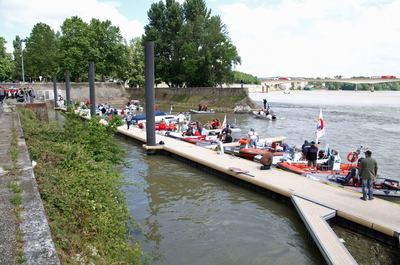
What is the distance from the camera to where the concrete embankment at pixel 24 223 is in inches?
217

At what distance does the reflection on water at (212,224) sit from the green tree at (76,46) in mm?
62125

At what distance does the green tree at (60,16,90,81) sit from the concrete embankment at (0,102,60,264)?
6850cm

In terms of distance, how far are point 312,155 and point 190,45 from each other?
5400cm

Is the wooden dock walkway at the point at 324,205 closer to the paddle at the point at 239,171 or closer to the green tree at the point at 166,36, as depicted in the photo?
the paddle at the point at 239,171

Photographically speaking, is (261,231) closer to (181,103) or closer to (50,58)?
(181,103)

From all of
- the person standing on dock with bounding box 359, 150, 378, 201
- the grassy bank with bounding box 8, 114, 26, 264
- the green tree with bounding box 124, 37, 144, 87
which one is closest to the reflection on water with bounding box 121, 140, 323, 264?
the person standing on dock with bounding box 359, 150, 378, 201

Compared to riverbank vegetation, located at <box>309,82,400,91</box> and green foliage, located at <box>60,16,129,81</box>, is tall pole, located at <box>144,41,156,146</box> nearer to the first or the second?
green foliage, located at <box>60,16,129,81</box>

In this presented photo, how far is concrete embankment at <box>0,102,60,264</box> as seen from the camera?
5.50 meters

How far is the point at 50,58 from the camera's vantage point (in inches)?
3425

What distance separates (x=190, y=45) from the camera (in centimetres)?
6894

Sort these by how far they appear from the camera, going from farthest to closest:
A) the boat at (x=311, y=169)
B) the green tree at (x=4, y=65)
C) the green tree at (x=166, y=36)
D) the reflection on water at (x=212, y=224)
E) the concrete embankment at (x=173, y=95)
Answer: the green tree at (x=4, y=65), the green tree at (x=166, y=36), the concrete embankment at (x=173, y=95), the boat at (x=311, y=169), the reflection on water at (x=212, y=224)

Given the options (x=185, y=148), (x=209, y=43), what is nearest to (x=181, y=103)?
(x=209, y=43)

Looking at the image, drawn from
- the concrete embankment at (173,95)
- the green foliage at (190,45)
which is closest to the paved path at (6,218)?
the concrete embankment at (173,95)

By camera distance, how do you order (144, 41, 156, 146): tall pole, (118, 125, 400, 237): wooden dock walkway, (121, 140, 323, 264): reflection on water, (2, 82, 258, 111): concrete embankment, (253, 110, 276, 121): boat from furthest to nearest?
(2, 82, 258, 111): concrete embankment < (253, 110, 276, 121): boat < (144, 41, 156, 146): tall pole < (118, 125, 400, 237): wooden dock walkway < (121, 140, 323, 264): reflection on water
